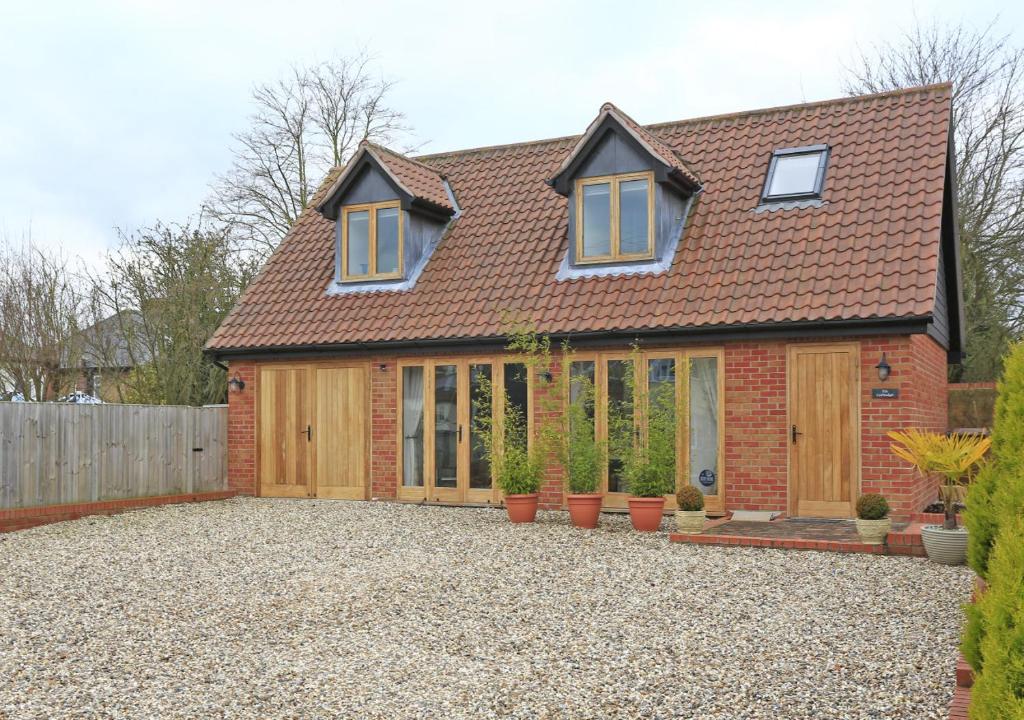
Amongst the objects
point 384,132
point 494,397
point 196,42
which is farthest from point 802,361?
point 384,132

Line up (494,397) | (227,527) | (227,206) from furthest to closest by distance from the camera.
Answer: (227,206), (494,397), (227,527)

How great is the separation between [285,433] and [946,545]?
10570mm

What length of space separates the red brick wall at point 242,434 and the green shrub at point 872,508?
10.2 meters

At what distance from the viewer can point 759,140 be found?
52.3 feet

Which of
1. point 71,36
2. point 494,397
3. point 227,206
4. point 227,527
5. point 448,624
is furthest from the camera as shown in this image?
point 227,206

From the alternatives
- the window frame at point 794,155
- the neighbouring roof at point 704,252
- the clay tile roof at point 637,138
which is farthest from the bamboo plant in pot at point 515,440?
the window frame at point 794,155

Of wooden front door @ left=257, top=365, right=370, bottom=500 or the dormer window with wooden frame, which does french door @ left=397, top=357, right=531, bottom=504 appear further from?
the dormer window with wooden frame

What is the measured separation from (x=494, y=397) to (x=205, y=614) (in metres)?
7.39

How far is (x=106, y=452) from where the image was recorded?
14.5m

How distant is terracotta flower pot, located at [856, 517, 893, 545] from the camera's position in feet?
33.4

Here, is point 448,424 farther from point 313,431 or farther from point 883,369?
point 883,369

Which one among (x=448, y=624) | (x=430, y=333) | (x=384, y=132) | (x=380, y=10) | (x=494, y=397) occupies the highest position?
(x=384, y=132)

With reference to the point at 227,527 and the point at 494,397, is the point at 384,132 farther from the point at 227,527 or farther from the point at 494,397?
the point at 227,527

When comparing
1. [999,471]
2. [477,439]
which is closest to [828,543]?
[999,471]
